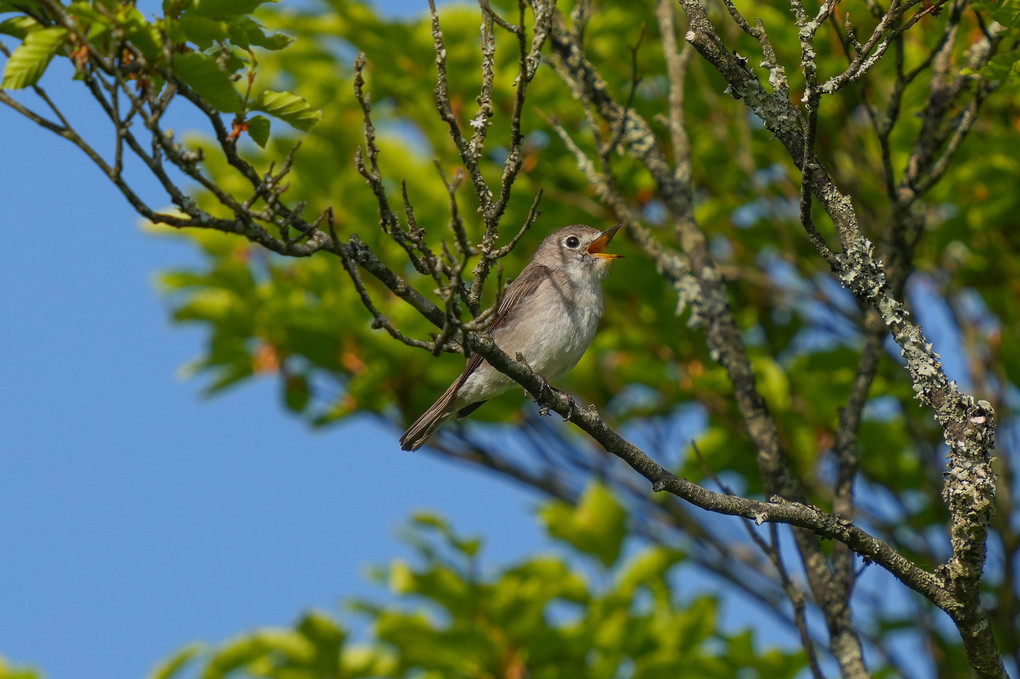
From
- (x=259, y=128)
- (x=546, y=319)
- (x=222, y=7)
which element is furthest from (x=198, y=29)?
(x=546, y=319)

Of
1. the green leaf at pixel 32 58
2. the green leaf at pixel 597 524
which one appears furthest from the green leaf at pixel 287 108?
the green leaf at pixel 597 524

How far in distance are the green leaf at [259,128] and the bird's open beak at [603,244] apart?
3.16 metres

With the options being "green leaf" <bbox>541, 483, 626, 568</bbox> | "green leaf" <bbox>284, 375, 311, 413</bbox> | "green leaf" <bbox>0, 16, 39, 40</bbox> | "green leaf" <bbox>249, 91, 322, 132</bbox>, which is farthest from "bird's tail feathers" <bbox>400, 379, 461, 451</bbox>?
"green leaf" <bbox>0, 16, 39, 40</bbox>

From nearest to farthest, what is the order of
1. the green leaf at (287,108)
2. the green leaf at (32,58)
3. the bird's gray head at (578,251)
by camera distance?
the green leaf at (32,58)
the green leaf at (287,108)
the bird's gray head at (578,251)

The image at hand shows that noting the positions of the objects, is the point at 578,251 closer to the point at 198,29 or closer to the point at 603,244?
the point at 603,244

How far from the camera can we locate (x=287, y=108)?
2.91m

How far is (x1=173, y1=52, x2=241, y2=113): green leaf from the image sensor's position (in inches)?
102

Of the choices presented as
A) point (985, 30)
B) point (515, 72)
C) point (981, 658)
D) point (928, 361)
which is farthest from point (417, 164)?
point (981, 658)

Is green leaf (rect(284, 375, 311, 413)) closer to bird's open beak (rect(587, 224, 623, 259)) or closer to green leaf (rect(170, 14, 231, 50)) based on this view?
bird's open beak (rect(587, 224, 623, 259))

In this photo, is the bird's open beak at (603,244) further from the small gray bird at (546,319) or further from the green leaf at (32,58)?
the green leaf at (32,58)

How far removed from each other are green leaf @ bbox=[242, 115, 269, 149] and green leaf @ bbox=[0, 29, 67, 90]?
52 cm

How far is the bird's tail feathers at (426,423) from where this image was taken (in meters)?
5.24

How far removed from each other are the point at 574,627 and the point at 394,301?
205cm

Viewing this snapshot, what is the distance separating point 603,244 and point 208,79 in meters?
3.76
